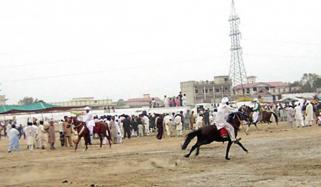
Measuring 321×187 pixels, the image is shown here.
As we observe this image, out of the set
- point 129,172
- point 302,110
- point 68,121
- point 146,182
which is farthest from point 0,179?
point 302,110

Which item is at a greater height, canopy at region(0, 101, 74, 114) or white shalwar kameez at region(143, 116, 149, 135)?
canopy at region(0, 101, 74, 114)

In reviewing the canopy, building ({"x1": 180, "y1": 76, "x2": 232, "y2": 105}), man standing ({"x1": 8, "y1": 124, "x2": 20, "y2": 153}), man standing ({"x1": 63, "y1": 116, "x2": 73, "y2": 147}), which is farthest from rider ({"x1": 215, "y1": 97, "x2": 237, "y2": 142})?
building ({"x1": 180, "y1": 76, "x2": 232, "y2": 105})

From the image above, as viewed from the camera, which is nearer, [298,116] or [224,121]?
[224,121]

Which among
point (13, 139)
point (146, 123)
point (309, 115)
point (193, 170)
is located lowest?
point (193, 170)

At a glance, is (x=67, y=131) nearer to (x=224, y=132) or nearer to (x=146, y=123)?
(x=146, y=123)

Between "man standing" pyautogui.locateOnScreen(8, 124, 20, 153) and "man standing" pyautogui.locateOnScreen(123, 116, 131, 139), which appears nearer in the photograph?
"man standing" pyautogui.locateOnScreen(8, 124, 20, 153)

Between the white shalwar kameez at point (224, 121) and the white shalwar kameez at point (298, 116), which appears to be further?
the white shalwar kameez at point (298, 116)

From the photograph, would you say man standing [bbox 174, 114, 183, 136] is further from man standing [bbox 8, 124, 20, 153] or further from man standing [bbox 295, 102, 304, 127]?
man standing [bbox 8, 124, 20, 153]

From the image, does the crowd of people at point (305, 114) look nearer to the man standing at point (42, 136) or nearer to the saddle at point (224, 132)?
the man standing at point (42, 136)

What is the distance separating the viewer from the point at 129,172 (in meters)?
14.7

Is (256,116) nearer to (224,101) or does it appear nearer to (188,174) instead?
(224,101)

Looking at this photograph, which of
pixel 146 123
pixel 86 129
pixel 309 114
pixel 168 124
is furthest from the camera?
pixel 146 123

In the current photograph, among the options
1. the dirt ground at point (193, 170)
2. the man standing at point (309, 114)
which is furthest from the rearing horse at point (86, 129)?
the man standing at point (309, 114)

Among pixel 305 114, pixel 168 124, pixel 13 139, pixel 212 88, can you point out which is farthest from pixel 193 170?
pixel 212 88
